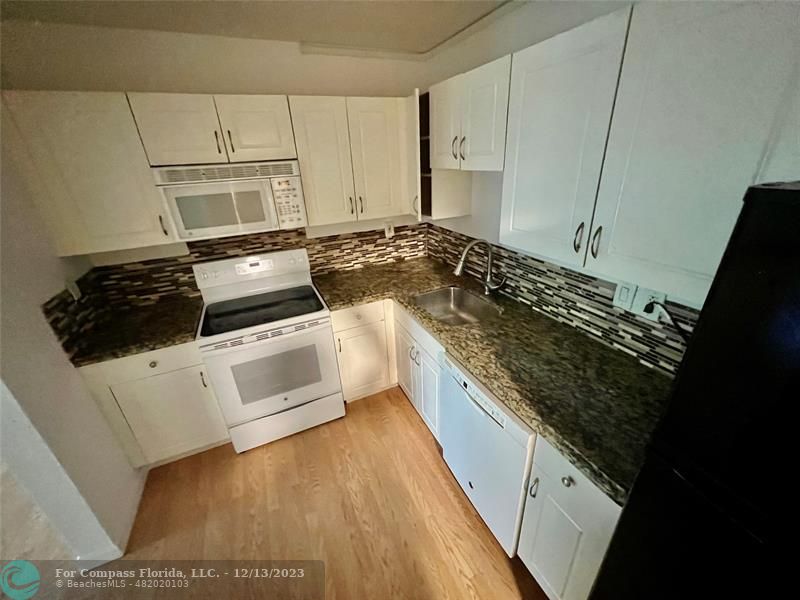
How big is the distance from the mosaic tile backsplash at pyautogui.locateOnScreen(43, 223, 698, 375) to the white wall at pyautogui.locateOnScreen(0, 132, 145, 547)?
0.48ft

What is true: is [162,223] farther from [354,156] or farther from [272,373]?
[354,156]

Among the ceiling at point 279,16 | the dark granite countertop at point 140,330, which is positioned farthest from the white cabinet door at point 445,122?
the dark granite countertop at point 140,330

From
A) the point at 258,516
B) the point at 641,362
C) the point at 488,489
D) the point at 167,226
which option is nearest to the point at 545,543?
the point at 488,489

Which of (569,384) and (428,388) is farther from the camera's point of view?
(428,388)

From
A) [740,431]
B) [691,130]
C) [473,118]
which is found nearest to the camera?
[740,431]

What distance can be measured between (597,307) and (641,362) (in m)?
0.29

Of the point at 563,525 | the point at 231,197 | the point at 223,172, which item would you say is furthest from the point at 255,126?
the point at 563,525

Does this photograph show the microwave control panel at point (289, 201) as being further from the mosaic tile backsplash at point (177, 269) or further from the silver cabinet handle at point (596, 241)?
the silver cabinet handle at point (596, 241)

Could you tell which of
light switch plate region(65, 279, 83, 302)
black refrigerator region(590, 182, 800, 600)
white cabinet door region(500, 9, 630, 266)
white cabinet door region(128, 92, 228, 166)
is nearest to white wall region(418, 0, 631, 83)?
white cabinet door region(500, 9, 630, 266)

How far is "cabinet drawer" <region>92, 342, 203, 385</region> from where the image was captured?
5.42ft

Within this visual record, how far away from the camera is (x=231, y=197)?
180 cm

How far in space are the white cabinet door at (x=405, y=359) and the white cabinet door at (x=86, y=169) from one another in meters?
1.53

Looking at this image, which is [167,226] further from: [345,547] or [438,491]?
[438,491]

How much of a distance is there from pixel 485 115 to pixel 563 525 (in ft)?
5.50
